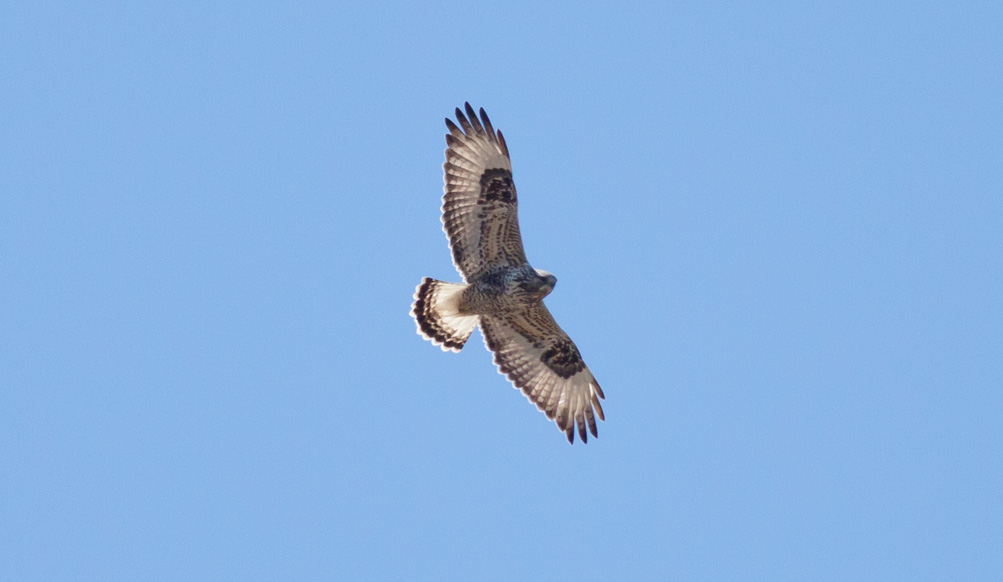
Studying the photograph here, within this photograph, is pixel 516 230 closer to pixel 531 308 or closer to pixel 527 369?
pixel 531 308

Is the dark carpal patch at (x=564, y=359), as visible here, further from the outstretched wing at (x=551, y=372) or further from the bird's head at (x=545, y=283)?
the bird's head at (x=545, y=283)

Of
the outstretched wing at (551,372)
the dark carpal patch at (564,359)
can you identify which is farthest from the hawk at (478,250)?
the dark carpal patch at (564,359)

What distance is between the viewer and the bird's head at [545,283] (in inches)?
459

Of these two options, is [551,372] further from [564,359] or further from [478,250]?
[478,250]

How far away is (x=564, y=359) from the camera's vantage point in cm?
1287

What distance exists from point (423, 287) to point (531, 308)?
39.6 inches

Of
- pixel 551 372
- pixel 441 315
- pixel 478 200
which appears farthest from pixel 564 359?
pixel 478 200

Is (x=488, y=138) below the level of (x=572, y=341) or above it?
above

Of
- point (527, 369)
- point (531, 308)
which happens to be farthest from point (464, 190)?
point (527, 369)

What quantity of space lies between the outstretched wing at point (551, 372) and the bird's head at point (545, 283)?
3.15 ft

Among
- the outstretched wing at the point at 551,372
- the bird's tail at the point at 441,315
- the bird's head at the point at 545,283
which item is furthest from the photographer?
the outstretched wing at the point at 551,372

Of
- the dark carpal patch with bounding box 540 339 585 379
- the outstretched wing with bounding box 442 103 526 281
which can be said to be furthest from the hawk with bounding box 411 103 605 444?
the dark carpal patch with bounding box 540 339 585 379

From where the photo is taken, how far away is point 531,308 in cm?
1216

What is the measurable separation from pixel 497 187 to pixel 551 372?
7.06ft
